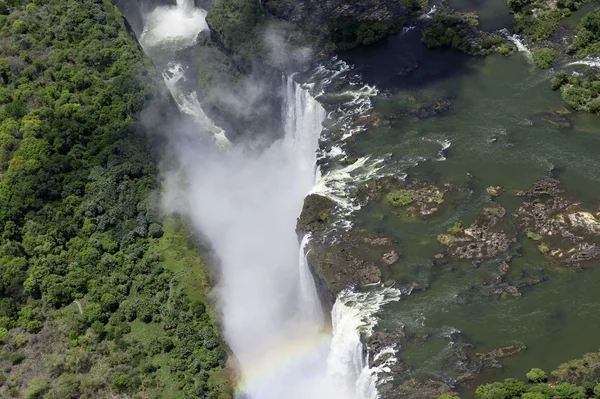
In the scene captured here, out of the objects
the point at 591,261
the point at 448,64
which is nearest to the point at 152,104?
the point at 448,64

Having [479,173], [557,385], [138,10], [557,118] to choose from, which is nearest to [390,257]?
[479,173]

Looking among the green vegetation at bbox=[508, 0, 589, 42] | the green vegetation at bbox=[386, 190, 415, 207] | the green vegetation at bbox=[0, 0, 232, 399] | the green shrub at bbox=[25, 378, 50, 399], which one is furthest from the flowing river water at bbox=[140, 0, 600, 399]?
the green shrub at bbox=[25, 378, 50, 399]

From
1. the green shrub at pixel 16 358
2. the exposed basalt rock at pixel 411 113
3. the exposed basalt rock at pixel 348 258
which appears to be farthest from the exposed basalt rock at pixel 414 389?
the green shrub at pixel 16 358

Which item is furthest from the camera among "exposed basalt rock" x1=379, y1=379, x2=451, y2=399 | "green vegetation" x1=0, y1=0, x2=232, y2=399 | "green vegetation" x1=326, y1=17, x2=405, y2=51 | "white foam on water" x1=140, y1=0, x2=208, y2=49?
"white foam on water" x1=140, y1=0, x2=208, y2=49

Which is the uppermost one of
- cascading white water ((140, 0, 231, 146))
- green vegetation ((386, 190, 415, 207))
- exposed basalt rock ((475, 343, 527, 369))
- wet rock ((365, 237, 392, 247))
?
cascading white water ((140, 0, 231, 146))

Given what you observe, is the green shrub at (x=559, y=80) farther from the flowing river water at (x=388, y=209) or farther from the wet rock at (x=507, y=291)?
the wet rock at (x=507, y=291)

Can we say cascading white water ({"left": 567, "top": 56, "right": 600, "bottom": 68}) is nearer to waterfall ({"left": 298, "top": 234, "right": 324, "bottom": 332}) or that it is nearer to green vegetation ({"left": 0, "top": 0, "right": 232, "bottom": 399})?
waterfall ({"left": 298, "top": 234, "right": 324, "bottom": 332})
